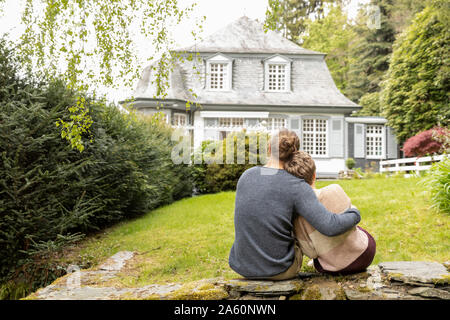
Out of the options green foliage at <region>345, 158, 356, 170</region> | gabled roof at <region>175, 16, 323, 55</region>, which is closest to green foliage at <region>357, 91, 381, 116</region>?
gabled roof at <region>175, 16, 323, 55</region>

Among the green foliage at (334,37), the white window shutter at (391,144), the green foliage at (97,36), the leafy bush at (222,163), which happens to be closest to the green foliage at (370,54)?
the green foliage at (334,37)

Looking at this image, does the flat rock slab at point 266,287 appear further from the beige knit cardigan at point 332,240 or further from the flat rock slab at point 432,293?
the flat rock slab at point 432,293

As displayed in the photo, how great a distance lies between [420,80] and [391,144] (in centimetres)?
369

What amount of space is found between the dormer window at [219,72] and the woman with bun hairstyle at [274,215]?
15623 mm

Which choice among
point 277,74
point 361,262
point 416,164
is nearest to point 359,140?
point 416,164

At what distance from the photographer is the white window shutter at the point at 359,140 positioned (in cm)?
→ 1880

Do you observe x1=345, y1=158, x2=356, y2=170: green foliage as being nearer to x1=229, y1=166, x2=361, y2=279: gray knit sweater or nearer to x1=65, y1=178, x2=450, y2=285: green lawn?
x1=65, y1=178, x2=450, y2=285: green lawn

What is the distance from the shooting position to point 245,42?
62.9ft

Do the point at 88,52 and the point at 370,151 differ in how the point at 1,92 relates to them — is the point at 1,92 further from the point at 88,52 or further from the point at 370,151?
the point at 370,151

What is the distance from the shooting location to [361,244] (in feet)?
8.75

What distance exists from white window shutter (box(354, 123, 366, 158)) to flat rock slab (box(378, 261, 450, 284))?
16.7 meters
